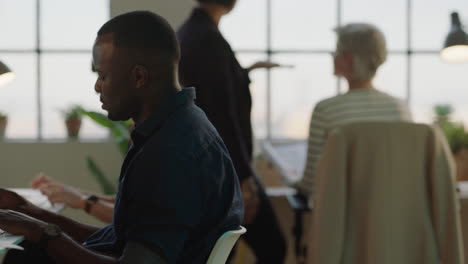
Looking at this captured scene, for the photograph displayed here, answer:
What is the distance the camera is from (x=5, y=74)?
92.7 inches

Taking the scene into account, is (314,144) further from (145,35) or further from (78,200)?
(145,35)

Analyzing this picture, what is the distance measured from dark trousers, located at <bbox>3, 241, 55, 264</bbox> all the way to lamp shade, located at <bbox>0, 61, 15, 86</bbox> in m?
0.85

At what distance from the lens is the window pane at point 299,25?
4422mm

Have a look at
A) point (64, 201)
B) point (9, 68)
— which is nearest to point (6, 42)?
point (9, 68)

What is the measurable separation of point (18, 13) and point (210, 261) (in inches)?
183

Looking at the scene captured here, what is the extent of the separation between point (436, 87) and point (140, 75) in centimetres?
349

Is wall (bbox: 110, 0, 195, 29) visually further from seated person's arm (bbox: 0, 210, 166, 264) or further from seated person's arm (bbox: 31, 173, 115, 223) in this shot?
seated person's arm (bbox: 0, 210, 166, 264)

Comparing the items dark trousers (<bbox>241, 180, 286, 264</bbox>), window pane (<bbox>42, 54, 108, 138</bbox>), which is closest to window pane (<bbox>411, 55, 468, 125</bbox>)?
dark trousers (<bbox>241, 180, 286, 264</bbox>)

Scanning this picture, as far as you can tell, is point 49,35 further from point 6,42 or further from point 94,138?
point 94,138

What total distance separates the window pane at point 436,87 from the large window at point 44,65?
1.90 metres

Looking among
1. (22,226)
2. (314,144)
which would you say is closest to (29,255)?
(22,226)

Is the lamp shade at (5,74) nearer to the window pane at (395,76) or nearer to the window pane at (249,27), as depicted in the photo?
the window pane at (249,27)

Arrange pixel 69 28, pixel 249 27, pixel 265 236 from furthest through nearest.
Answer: pixel 69 28
pixel 249 27
pixel 265 236

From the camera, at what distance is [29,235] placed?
132 cm
